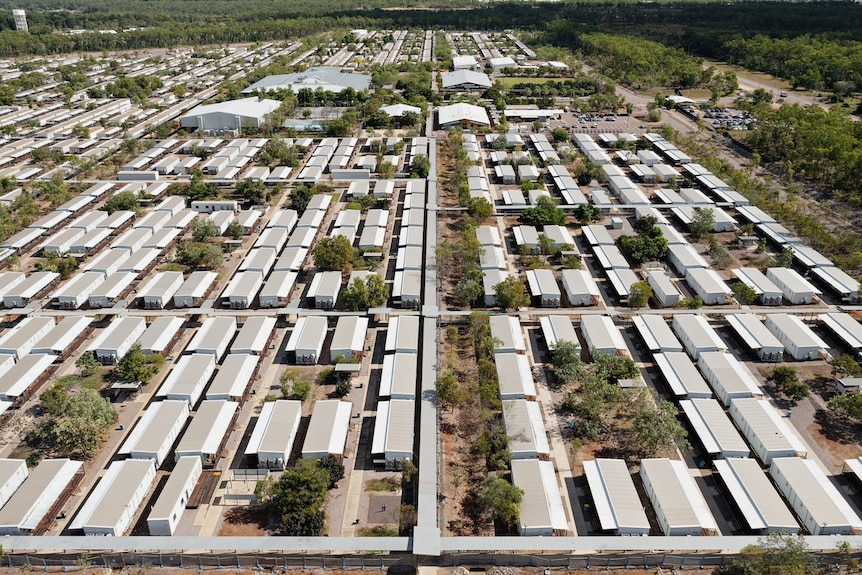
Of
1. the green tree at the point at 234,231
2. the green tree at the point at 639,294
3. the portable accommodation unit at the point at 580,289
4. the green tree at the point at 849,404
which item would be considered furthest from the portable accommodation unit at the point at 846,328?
the green tree at the point at 234,231

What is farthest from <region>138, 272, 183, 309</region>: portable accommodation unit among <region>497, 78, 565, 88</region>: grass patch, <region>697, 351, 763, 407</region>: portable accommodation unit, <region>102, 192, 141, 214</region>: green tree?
<region>497, 78, 565, 88</region>: grass patch

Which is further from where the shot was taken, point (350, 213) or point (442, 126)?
point (442, 126)

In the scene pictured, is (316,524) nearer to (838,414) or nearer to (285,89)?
(838,414)

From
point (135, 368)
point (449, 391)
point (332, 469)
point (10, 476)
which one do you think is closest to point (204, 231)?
point (135, 368)

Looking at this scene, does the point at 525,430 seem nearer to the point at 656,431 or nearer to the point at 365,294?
the point at 656,431

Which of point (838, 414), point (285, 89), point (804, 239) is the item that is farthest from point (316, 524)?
point (285, 89)
